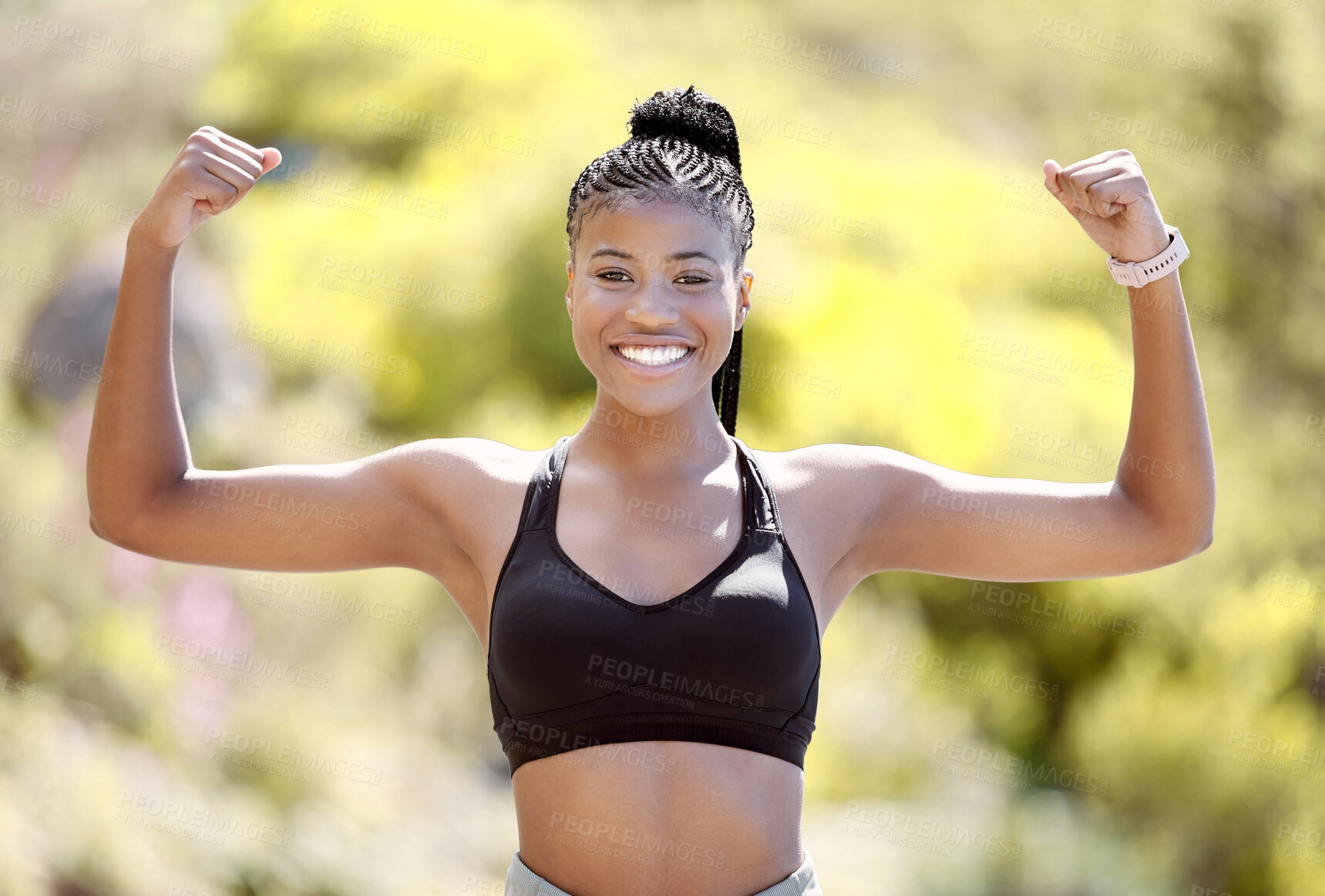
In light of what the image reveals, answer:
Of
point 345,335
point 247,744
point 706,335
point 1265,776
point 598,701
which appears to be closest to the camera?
point 598,701

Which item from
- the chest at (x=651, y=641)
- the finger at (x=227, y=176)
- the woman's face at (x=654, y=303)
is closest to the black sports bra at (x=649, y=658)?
the chest at (x=651, y=641)

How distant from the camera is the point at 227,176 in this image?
170 cm

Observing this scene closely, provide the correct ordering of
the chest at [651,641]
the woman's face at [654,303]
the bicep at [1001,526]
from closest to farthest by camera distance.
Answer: the chest at [651,641] < the woman's face at [654,303] < the bicep at [1001,526]

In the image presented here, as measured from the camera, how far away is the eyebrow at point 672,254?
1.78 metres

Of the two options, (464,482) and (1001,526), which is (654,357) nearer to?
(464,482)

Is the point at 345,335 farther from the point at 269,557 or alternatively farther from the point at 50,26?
the point at 269,557

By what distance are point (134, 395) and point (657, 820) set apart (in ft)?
2.97

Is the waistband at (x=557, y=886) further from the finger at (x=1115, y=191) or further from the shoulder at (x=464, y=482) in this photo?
the finger at (x=1115, y=191)

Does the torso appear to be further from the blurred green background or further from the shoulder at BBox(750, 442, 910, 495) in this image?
the blurred green background

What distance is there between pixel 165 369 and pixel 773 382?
3286mm

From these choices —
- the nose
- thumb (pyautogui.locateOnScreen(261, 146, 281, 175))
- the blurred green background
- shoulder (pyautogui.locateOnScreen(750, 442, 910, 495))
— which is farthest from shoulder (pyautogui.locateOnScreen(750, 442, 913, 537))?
the blurred green background

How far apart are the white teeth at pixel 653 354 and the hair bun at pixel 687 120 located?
0.35 metres

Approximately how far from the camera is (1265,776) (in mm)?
4695

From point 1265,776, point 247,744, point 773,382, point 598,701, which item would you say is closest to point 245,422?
point 247,744
